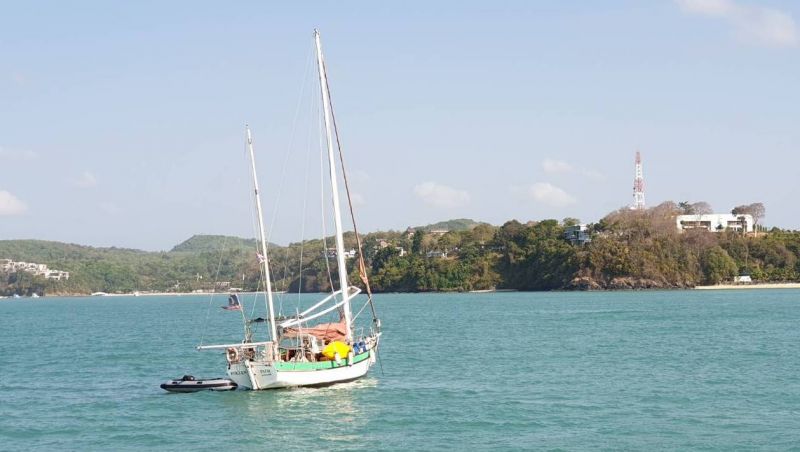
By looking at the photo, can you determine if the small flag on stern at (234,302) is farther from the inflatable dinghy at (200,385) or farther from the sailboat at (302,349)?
the inflatable dinghy at (200,385)

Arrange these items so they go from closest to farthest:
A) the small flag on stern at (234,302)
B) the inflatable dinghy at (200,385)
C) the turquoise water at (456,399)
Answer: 1. the turquoise water at (456,399)
2. the small flag on stern at (234,302)
3. the inflatable dinghy at (200,385)

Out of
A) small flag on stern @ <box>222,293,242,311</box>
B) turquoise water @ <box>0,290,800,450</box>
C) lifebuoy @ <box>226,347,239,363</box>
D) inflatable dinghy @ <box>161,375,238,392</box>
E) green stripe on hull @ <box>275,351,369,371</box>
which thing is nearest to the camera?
turquoise water @ <box>0,290,800,450</box>

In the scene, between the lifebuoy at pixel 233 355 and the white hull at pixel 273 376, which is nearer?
the white hull at pixel 273 376

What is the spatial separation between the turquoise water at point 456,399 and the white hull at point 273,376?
1.72 ft

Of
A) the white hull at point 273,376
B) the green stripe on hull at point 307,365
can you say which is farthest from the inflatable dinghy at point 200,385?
the green stripe on hull at point 307,365

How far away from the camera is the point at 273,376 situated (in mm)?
44500

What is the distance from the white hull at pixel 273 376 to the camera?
44.5 m

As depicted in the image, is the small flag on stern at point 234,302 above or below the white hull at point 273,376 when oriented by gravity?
above

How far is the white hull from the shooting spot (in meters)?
44.5

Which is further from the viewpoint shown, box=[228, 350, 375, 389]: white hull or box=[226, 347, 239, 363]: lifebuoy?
box=[226, 347, 239, 363]: lifebuoy

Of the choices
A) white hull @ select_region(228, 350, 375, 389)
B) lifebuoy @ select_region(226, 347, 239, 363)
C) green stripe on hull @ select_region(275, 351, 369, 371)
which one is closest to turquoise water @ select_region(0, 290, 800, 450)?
white hull @ select_region(228, 350, 375, 389)

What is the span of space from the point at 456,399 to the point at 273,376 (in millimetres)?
8131

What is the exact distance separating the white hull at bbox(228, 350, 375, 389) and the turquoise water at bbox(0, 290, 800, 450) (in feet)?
1.72

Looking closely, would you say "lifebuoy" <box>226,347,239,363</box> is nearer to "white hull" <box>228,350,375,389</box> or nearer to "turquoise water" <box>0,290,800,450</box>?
"white hull" <box>228,350,375,389</box>
